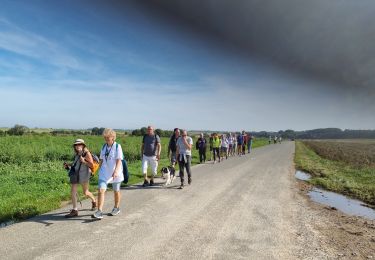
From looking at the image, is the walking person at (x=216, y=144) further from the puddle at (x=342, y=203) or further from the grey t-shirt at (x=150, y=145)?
the grey t-shirt at (x=150, y=145)

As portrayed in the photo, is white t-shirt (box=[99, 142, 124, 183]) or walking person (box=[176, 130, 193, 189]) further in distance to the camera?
walking person (box=[176, 130, 193, 189])

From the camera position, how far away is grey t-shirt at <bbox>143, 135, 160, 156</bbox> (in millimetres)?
13594

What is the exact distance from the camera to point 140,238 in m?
6.83

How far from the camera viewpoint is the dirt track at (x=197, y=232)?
6160 millimetres

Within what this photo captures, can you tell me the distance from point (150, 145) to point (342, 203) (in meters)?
6.75

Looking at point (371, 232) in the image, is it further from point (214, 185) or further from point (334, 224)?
point (214, 185)

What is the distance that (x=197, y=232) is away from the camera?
24.2 feet

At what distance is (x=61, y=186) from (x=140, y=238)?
7.05 metres

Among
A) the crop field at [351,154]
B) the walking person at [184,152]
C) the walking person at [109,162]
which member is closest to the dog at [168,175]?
the walking person at [184,152]

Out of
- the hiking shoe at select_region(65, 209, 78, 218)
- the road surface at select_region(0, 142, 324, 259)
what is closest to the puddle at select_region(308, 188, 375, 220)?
the road surface at select_region(0, 142, 324, 259)

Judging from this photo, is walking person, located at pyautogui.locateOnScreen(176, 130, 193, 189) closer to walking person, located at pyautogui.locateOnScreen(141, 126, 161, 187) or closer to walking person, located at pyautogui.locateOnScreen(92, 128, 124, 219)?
walking person, located at pyautogui.locateOnScreen(141, 126, 161, 187)

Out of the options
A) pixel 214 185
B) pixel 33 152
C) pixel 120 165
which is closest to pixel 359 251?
pixel 120 165

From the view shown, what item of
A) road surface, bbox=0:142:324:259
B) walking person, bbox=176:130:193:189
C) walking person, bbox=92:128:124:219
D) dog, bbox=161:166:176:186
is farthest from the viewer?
dog, bbox=161:166:176:186

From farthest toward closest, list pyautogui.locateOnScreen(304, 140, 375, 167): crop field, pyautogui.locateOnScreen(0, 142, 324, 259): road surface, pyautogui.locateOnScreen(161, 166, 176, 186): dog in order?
pyautogui.locateOnScreen(304, 140, 375, 167): crop field → pyautogui.locateOnScreen(161, 166, 176, 186): dog → pyautogui.locateOnScreen(0, 142, 324, 259): road surface
